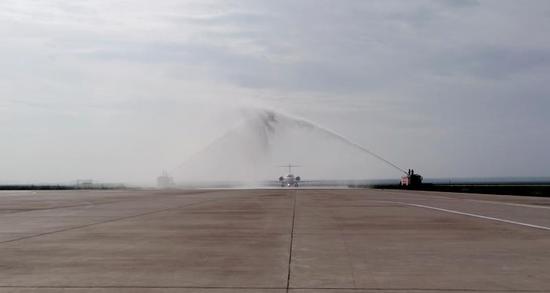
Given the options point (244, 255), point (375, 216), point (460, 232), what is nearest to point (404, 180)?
point (375, 216)

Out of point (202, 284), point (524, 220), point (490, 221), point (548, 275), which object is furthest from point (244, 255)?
point (524, 220)

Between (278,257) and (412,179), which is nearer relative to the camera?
(278,257)

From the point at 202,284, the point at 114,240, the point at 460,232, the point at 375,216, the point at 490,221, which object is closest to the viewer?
the point at 202,284

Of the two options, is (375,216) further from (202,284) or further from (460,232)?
(202,284)

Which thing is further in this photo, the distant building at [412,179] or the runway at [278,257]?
the distant building at [412,179]

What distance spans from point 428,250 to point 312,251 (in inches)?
93.0

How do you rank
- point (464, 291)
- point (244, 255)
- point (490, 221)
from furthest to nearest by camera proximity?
1. point (490, 221)
2. point (244, 255)
3. point (464, 291)

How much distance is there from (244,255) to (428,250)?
3.74 metres

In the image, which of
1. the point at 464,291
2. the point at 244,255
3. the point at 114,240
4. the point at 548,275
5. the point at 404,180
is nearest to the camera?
the point at 464,291

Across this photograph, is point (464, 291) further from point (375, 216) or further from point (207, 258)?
point (375, 216)

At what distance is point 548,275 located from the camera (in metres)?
8.48

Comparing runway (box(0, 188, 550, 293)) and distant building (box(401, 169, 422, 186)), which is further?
distant building (box(401, 169, 422, 186))

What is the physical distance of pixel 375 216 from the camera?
20234 mm

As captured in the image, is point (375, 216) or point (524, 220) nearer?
point (524, 220)
